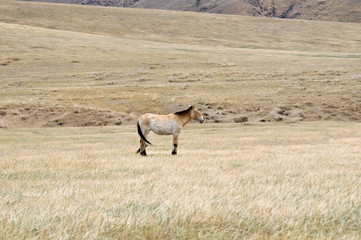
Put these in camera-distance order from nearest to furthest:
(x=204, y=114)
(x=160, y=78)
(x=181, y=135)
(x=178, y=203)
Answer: (x=178, y=203)
(x=181, y=135)
(x=204, y=114)
(x=160, y=78)

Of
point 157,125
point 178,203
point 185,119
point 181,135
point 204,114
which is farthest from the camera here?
point 204,114

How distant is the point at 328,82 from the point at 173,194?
57.5 m

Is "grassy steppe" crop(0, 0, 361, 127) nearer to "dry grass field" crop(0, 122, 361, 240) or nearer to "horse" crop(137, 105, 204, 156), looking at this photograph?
"horse" crop(137, 105, 204, 156)

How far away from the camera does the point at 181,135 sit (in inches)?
1217

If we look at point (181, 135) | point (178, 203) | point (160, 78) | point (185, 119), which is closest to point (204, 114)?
point (181, 135)

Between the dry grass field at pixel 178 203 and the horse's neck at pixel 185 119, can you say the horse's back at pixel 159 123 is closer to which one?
the horse's neck at pixel 185 119

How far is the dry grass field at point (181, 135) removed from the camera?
600cm

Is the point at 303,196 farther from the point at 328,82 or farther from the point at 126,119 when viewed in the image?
the point at 328,82

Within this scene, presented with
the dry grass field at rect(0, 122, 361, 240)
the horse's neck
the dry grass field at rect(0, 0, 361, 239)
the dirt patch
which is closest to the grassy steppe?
the dirt patch

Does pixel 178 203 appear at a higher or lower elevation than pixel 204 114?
higher

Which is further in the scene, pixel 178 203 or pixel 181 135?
pixel 181 135

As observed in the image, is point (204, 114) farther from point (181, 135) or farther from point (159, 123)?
point (159, 123)

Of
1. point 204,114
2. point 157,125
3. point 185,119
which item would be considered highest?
point 185,119

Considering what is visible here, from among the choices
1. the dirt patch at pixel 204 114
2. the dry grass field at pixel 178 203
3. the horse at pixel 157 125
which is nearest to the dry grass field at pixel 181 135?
the dry grass field at pixel 178 203
